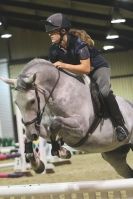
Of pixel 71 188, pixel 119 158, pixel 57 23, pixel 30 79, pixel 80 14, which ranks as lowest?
pixel 80 14

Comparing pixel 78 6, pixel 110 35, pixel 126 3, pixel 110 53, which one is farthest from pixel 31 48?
pixel 126 3

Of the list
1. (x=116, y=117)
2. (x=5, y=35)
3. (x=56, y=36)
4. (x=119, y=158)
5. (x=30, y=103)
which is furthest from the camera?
(x=5, y=35)

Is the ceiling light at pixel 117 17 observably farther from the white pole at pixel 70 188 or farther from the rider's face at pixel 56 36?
the white pole at pixel 70 188

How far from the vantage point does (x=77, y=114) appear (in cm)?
353

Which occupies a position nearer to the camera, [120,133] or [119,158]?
[120,133]

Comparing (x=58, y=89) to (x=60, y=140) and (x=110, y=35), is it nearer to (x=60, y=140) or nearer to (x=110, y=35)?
(x=60, y=140)

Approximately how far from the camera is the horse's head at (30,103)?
3.39 metres

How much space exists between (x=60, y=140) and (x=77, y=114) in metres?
0.24

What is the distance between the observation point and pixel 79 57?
370 cm

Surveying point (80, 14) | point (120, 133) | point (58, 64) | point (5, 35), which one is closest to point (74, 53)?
point (58, 64)

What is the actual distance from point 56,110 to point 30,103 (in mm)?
202

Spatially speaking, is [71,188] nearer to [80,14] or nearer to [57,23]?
[57,23]

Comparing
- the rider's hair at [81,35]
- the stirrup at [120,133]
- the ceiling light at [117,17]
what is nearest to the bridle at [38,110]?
the rider's hair at [81,35]

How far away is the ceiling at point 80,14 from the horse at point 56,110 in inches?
400
